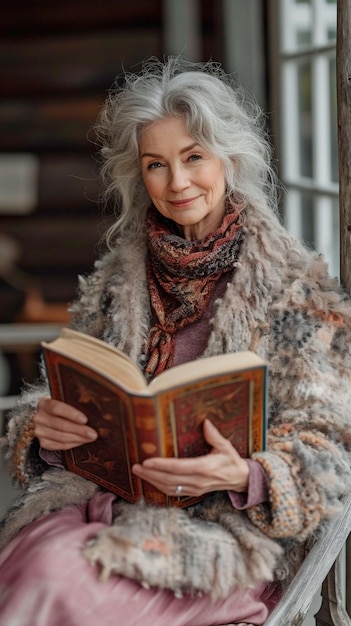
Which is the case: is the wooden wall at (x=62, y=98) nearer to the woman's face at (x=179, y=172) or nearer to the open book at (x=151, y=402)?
the woman's face at (x=179, y=172)

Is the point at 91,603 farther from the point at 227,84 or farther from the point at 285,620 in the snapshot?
the point at 227,84

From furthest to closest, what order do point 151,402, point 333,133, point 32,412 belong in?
point 333,133, point 32,412, point 151,402

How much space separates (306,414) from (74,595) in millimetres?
541

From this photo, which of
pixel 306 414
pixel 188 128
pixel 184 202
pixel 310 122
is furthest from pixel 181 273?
pixel 310 122

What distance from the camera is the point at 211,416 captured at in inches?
64.1

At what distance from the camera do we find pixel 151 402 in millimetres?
1515

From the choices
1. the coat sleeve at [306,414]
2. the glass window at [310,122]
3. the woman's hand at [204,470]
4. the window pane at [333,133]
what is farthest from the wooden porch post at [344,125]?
the window pane at [333,133]

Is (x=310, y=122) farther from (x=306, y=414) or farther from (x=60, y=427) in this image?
(x=60, y=427)

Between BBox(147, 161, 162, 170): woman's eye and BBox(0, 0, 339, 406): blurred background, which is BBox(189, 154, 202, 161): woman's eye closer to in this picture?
BBox(147, 161, 162, 170): woman's eye

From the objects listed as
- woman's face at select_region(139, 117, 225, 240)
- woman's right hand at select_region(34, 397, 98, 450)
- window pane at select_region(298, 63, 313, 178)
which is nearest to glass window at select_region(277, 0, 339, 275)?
window pane at select_region(298, 63, 313, 178)

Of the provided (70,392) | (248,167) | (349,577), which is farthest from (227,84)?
(349,577)

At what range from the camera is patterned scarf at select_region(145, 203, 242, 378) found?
6.26 feet

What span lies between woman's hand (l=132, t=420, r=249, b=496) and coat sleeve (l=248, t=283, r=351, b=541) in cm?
6

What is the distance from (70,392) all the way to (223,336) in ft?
1.13
